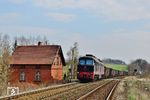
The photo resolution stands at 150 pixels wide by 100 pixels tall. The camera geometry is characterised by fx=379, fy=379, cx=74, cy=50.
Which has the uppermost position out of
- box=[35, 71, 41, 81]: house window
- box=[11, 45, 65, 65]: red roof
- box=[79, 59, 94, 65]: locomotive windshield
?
box=[11, 45, 65, 65]: red roof

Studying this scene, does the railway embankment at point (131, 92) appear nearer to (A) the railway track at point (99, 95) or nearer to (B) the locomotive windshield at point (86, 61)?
(A) the railway track at point (99, 95)

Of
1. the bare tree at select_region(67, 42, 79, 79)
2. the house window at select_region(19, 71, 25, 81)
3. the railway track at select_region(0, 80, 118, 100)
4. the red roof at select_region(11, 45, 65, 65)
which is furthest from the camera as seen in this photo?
the bare tree at select_region(67, 42, 79, 79)

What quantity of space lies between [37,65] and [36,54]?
2.47 m

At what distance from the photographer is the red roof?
56.1m

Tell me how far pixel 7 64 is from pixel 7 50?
179 centimetres

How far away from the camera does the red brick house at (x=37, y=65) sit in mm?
55562

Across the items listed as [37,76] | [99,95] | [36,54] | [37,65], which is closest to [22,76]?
[37,76]

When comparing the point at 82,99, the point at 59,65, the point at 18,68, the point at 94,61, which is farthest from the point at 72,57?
the point at 82,99

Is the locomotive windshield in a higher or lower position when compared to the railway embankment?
higher

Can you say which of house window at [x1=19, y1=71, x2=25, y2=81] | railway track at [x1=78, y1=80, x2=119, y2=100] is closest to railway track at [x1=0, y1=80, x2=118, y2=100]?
railway track at [x1=78, y1=80, x2=119, y2=100]

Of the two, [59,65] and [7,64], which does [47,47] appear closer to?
[59,65]

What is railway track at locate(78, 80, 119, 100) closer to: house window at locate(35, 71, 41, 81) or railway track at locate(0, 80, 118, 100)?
railway track at locate(0, 80, 118, 100)

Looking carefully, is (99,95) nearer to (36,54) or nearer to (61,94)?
(61,94)

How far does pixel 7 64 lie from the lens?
1898 inches
